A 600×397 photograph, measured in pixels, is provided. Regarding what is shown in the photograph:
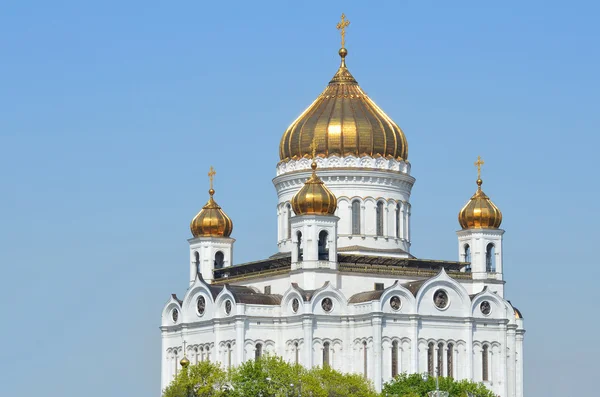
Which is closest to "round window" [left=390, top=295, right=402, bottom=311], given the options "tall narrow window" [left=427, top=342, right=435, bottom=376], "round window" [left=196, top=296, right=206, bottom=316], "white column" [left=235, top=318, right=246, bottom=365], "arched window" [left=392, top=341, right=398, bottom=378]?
"arched window" [left=392, top=341, right=398, bottom=378]

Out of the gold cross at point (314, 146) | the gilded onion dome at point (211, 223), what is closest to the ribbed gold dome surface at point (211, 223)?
the gilded onion dome at point (211, 223)

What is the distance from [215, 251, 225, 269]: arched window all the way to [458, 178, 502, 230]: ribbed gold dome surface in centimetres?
1210

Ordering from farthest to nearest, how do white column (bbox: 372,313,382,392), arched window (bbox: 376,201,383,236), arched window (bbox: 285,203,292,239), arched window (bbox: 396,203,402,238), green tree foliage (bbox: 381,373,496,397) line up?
arched window (bbox: 285,203,292,239) < arched window (bbox: 396,203,402,238) < arched window (bbox: 376,201,383,236) < white column (bbox: 372,313,382,392) < green tree foliage (bbox: 381,373,496,397)

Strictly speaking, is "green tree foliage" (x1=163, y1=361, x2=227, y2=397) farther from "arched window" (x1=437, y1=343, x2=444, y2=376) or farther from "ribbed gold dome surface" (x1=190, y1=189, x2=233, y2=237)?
"ribbed gold dome surface" (x1=190, y1=189, x2=233, y2=237)

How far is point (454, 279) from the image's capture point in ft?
320

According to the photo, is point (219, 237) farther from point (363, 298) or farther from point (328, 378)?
point (328, 378)

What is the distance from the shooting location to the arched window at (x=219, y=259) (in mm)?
102613

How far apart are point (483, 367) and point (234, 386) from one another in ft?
52.4

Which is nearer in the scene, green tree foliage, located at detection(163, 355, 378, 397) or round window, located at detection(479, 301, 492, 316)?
Answer: green tree foliage, located at detection(163, 355, 378, 397)

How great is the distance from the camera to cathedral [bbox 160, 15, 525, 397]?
94.2m

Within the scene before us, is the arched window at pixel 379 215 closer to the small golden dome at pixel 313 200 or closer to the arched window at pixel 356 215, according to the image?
the arched window at pixel 356 215

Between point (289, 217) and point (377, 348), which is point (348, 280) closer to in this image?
point (377, 348)

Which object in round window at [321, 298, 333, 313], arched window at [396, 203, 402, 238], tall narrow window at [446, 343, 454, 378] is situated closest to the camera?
round window at [321, 298, 333, 313]

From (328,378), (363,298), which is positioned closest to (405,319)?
(363,298)
